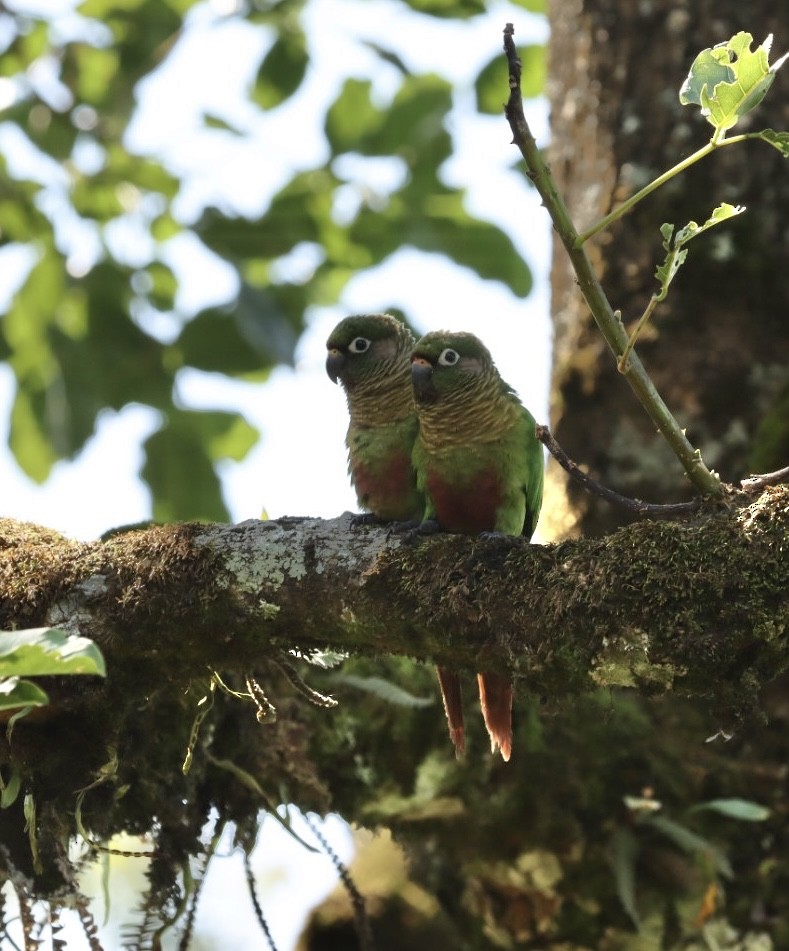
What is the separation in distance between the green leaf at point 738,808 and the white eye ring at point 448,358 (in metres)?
1.49

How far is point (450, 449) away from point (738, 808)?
4.38ft

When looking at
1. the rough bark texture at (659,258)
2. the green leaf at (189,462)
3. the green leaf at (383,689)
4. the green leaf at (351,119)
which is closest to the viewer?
the green leaf at (383,689)

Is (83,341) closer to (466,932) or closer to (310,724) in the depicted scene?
(310,724)

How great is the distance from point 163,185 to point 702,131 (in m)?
2.40

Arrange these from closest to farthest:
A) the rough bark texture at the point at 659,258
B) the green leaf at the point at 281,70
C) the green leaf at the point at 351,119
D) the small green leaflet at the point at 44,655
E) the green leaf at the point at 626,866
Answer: the small green leaflet at the point at 44,655 → the green leaf at the point at 626,866 → the rough bark texture at the point at 659,258 → the green leaf at the point at 351,119 → the green leaf at the point at 281,70

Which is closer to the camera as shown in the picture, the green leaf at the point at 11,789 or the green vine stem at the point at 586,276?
the green vine stem at the point at 586,276

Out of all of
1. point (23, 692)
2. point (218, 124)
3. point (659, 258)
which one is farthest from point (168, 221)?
point (23, 692)

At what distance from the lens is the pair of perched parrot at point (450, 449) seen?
10.3ft

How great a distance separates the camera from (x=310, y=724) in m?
3.22

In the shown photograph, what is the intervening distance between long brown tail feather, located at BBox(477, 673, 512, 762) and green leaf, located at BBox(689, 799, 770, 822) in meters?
0.77

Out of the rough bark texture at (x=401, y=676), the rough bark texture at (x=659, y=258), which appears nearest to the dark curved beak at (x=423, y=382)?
the rough bark texture at (x=401, y=676)

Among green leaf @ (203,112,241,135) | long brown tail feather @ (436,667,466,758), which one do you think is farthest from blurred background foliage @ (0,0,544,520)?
long brown tail feather @ (436,667,466,758)

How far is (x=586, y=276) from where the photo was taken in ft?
6.34

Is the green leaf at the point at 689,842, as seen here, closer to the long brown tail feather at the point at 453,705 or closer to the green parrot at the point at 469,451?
the green parrot at the point at 469,451
